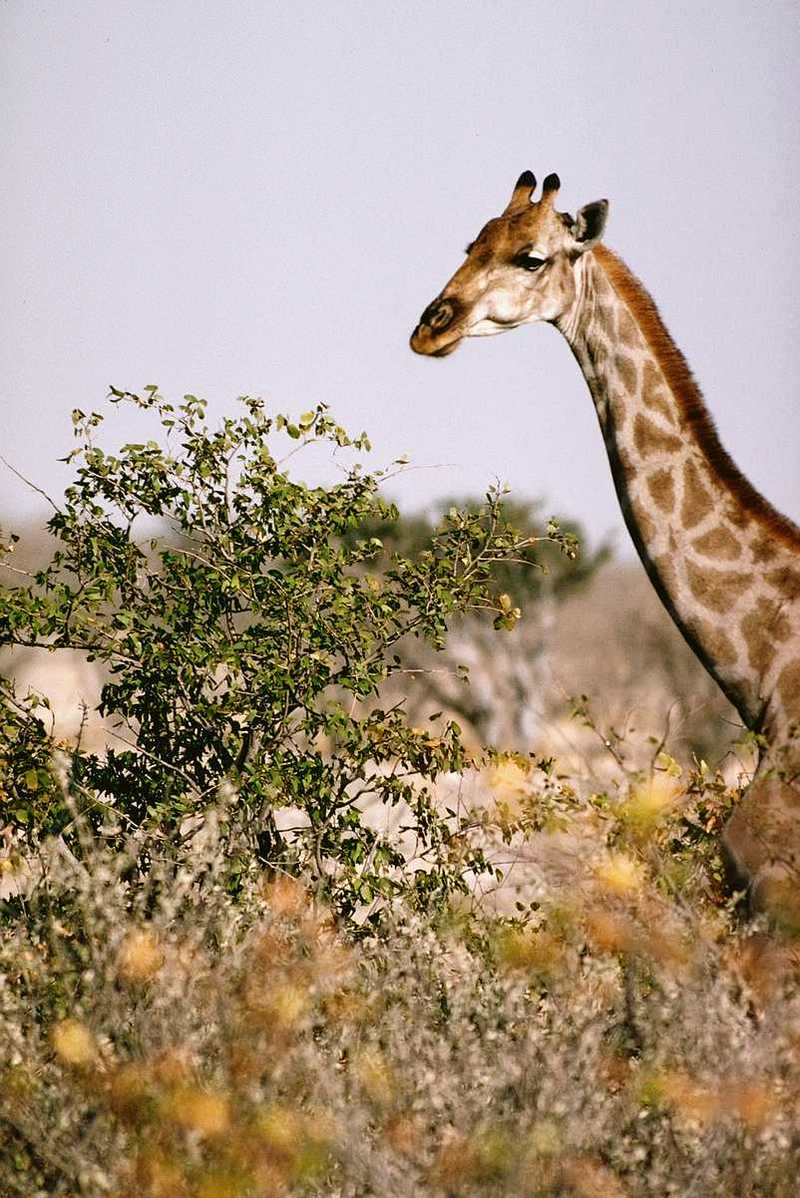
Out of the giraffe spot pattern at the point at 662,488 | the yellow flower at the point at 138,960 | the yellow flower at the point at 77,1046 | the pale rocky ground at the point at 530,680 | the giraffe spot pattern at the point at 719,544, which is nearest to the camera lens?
the yellow flower at the point at 77,1046

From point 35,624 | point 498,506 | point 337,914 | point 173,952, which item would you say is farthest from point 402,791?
point 173,952

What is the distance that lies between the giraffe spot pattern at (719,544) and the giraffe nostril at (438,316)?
50.2 inches

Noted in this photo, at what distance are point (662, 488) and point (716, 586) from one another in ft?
1.51

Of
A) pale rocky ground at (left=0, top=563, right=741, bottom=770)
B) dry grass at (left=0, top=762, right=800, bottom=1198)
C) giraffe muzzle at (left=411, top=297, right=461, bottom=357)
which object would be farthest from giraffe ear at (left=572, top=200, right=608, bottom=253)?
pale rocky ground at (left=0, top=563, right=741, bottom=770)

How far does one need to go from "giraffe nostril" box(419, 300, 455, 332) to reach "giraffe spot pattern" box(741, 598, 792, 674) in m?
1.60

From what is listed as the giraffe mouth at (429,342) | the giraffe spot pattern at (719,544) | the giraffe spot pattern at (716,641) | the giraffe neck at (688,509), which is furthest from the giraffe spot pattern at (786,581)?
the giraffe mouth at (429,342)

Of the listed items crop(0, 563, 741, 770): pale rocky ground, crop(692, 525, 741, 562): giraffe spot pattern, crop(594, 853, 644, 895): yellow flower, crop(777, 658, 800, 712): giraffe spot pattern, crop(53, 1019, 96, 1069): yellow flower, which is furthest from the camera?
crop(0, 563, 741, 770): pale rocky ground

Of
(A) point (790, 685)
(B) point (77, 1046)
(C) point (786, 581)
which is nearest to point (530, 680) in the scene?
(C) point (786, 581)

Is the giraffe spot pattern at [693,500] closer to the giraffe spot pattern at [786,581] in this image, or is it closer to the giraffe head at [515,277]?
the giraffe spot pattern at [786,581]

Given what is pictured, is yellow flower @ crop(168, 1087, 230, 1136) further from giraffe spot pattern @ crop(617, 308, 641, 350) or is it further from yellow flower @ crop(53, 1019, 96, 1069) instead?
giraffe spot pattern @ crop(617, 308, 641, 350)

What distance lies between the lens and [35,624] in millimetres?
5941

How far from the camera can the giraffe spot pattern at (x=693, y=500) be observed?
19.1ft

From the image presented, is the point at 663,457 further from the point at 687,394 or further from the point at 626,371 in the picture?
the point at 626,371

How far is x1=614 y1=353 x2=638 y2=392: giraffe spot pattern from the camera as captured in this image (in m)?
6.07
